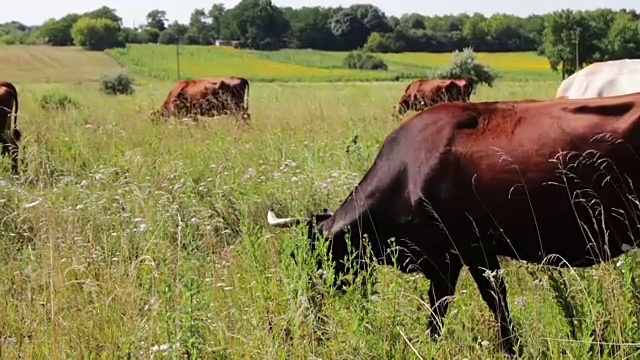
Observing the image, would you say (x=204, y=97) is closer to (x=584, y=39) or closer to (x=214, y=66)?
(x=214, y=66)

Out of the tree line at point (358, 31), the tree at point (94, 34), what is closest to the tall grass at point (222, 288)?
the tree line at point (358, 31)

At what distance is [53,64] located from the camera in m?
59.9

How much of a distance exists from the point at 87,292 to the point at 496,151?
2.54 m

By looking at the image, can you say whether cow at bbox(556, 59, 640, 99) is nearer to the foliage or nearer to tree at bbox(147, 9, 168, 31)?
the foliage

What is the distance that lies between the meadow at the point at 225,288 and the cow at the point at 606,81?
2.73 metres

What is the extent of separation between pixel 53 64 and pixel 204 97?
4682 cm

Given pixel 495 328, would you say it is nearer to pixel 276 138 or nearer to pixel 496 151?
pixel 496 151

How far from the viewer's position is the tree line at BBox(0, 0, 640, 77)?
7262cm

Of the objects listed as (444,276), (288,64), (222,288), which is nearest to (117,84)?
(222,288)

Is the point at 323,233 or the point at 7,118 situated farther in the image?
the point at 7,118

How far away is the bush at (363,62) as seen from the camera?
69.9 metres

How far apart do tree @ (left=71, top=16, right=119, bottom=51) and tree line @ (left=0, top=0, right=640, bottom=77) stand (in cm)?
11

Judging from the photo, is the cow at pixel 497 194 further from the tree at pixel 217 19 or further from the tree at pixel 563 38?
the tree at pixel 217 19

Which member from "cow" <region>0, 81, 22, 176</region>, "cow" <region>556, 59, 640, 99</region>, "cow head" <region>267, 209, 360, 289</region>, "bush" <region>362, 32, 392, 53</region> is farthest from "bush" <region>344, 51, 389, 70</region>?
"cow head" <region>267, 209, 360, 289</region>
